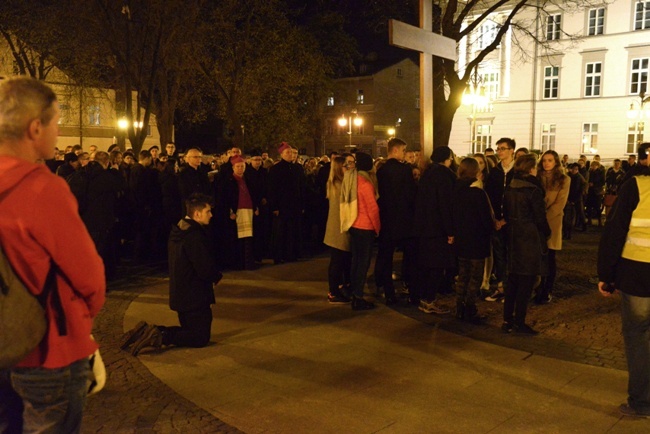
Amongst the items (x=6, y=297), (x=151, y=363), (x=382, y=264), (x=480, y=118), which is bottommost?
(x=151, y=363)

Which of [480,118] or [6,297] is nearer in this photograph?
[6,297]

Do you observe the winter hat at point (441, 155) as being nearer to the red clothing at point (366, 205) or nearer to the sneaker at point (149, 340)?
the red clothing at point (366, 205)

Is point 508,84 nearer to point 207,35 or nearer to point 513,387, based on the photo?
point 207,35

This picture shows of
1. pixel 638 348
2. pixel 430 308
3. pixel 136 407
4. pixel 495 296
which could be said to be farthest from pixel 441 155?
pixel 136 407

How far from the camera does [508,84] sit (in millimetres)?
48219

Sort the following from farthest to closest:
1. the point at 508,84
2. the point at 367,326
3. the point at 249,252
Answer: the point at 508,84 → the point at 249,252 → the point at 367,326

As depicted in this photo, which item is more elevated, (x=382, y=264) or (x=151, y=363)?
(x=382, y=264)

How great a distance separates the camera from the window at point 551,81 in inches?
1832

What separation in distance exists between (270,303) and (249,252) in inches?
102

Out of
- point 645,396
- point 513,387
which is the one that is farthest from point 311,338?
point 645,396

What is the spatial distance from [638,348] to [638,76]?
44509 millimetres

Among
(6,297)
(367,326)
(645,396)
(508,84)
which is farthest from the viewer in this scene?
(508,84)

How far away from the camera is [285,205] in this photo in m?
11.2

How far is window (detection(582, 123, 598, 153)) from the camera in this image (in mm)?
45719
